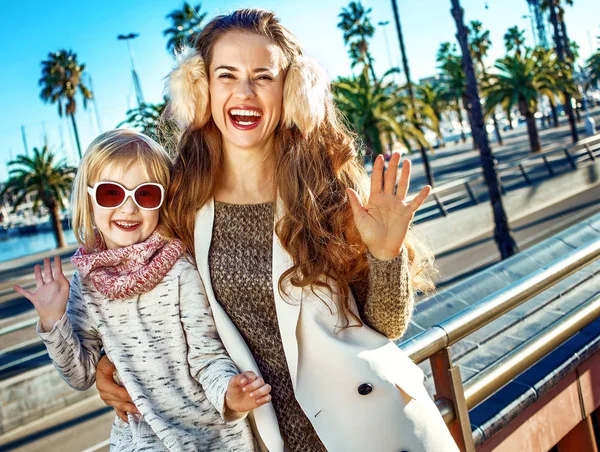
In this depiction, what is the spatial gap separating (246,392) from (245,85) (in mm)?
1039

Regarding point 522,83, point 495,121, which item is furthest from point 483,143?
point 495,121

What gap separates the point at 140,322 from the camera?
1896 millimetres

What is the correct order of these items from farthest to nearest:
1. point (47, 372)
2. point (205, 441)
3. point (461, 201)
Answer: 1. point (461, 201)
2. point (47, 372)
3. point (205, 441)

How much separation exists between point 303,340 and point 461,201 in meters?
18.6

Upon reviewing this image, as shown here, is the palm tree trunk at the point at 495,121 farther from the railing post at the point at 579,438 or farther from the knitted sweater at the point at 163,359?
the knitted sweater at the point at 163,359

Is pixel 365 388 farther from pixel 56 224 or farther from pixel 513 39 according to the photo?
pixel 513 39

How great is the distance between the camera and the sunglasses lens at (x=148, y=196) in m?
2.03

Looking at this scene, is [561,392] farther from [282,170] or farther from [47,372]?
[47,372]

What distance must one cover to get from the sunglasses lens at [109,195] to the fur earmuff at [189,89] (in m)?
0.43

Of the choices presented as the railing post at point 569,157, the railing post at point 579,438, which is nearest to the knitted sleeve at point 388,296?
the railing post at point 579,438

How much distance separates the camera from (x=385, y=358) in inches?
76.2

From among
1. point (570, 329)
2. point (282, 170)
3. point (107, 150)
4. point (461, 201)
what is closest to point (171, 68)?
point (107, 150)

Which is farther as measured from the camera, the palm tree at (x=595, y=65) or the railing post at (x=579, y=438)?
the palm tree at (x=595, y=65)

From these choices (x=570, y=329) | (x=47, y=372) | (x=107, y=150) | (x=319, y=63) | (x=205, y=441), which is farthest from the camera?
(x=47, y=372)
